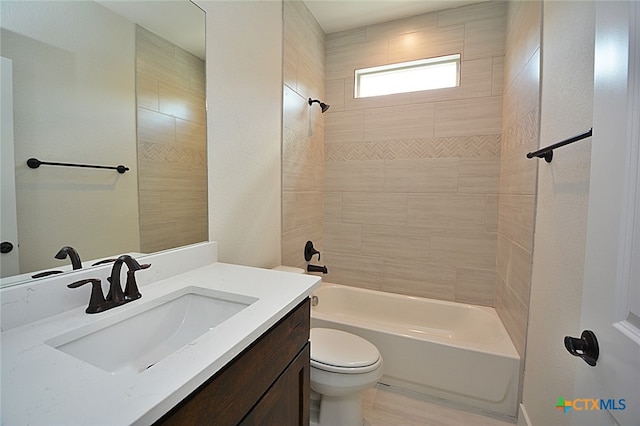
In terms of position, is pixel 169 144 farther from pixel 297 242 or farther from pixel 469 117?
pixel 469 117

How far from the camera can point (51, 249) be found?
0.81m

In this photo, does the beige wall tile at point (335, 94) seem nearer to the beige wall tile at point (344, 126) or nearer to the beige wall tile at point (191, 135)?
the beige wall tile at point (344, 126)

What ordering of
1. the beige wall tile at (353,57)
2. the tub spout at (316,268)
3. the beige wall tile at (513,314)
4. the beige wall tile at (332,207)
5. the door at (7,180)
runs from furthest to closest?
the beige wall tile at (332,207) < the beige wall tile at (353,57) < the tub spout at (316,268) < the beige wall tile at (513,314) < the door at (7,180)

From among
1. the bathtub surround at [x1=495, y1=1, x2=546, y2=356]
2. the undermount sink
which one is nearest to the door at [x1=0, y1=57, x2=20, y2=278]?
the undermount sink

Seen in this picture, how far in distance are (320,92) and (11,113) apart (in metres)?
2.22

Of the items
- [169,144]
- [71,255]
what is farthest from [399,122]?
[71,255]

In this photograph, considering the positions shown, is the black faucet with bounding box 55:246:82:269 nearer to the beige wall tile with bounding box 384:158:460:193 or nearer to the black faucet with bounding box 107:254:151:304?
the black faucet with bounding box 107:254:151:304

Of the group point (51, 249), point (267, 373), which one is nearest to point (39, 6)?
point (51, 249)

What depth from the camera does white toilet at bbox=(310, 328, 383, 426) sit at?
1.39m

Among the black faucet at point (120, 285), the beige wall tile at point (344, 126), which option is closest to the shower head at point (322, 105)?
the beige wall tile at point (344, 126)

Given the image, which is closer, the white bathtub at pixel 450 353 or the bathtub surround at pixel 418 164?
the white bathtub at pixel 450 353

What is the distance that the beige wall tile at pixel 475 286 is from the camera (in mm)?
2203

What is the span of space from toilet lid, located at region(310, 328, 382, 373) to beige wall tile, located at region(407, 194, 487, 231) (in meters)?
1.22

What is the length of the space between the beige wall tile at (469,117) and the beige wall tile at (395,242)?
88 centimetres
